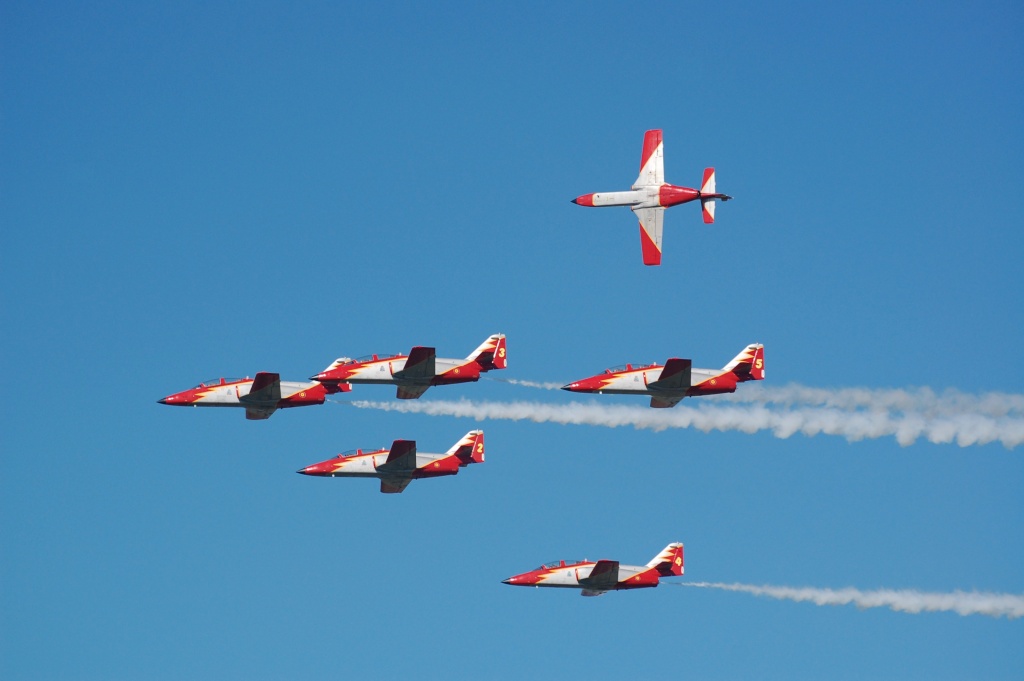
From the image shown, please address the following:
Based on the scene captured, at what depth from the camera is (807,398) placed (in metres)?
88.8

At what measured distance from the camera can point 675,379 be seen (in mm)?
83062

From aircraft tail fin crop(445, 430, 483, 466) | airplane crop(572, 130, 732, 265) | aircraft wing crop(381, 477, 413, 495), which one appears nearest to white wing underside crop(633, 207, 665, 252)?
airplane crop(572, 130, 732, 265)

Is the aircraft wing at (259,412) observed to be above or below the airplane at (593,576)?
above

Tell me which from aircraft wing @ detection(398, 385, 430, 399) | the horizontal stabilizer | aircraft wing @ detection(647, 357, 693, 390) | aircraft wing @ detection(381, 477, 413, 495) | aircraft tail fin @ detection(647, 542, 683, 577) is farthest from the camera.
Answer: aircraft tail fin @ detection(647, 542, 683, 577)

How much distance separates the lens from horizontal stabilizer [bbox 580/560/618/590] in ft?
286

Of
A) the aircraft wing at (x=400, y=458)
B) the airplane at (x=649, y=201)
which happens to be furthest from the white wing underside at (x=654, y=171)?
the aircraft wing at (x=400, y=458)

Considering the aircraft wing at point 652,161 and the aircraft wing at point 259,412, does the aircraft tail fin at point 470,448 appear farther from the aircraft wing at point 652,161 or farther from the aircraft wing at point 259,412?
the aircraft wing at point 652,161

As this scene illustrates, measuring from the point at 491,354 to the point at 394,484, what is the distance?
396 inches

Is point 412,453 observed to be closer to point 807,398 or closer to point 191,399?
point 191,399

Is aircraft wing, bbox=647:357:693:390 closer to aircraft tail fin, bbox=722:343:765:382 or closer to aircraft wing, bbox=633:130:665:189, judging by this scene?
aircraft tail fin, bbox=722:343:765:382

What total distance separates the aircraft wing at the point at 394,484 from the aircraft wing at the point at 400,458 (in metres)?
0.88

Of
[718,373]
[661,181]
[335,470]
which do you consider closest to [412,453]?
[335,470]

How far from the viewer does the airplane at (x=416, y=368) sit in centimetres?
8494

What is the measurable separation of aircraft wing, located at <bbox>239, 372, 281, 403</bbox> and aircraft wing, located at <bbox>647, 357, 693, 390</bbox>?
72.9ft
